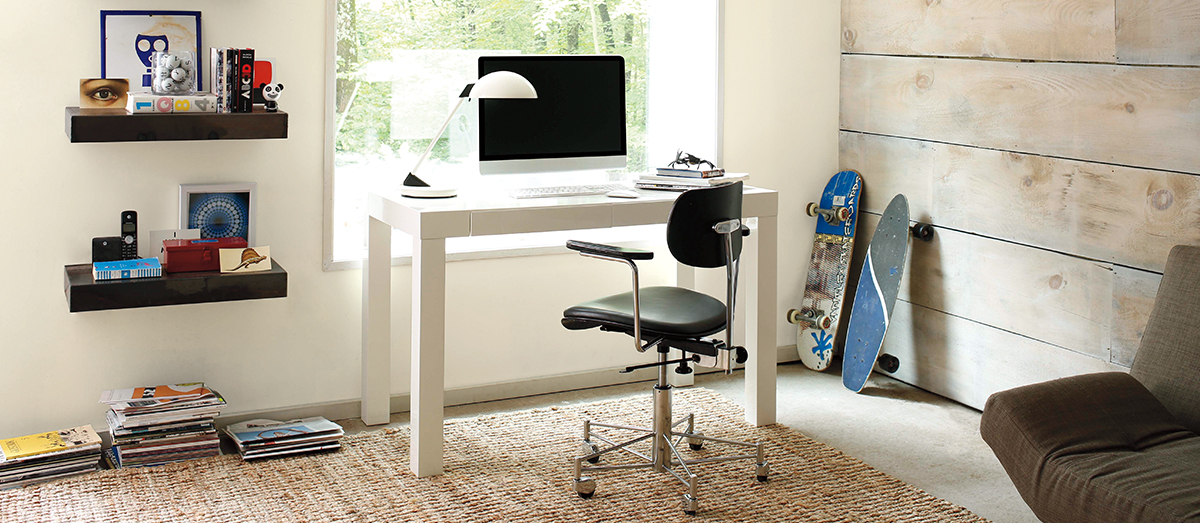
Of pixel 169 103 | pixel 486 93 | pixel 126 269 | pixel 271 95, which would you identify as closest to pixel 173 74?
pixel 169 103

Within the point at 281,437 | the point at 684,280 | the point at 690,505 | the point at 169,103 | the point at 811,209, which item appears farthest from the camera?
the point at 811,209

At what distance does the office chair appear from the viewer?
281cm

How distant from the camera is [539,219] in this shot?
315cm

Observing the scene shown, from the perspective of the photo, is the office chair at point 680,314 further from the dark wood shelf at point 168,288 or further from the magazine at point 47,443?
the magazine at point 47,443

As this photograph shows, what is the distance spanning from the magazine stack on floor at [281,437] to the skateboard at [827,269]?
1.93 meters

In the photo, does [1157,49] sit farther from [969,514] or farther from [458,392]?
[458,392]

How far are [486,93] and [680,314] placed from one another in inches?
34.9

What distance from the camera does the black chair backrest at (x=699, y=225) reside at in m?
2.79

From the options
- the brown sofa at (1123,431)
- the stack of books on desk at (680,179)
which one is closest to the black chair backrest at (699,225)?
the stack of books on desk at (680,179)

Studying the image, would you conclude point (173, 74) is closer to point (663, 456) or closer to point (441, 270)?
point (441, 270)

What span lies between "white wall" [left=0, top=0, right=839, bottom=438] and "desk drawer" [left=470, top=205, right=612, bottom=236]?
27.2 inches

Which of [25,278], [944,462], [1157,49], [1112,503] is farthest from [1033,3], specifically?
[25,278]

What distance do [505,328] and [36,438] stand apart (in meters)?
1.54

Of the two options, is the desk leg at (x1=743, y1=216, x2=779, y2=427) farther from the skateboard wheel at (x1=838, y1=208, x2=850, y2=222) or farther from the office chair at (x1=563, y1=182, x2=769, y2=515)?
the skateboard wheel at (x1=838, y1=208, x2=850, y2=222)
